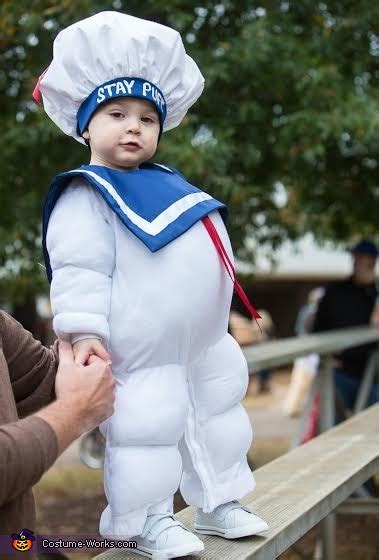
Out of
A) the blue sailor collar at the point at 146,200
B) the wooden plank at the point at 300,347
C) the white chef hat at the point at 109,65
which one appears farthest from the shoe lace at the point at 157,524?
the wooden plank at the point at 300,347

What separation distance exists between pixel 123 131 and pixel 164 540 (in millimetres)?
952

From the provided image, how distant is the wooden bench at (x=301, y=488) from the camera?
6.70 feet

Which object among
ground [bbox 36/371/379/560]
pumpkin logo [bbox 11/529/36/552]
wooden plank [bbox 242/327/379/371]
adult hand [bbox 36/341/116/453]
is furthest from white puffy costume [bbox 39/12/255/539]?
ground [bbox 36/371/379/560]

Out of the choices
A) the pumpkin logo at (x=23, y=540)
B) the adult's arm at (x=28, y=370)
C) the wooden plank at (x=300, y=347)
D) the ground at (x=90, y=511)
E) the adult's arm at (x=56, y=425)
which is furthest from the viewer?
the ground at (x=90, y=511)

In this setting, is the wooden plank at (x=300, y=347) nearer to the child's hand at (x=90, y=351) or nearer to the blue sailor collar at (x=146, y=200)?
the blue sailor collar at (x=146, y=200)

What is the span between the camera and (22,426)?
1.54 metres

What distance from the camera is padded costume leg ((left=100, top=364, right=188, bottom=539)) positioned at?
1889 millimetres

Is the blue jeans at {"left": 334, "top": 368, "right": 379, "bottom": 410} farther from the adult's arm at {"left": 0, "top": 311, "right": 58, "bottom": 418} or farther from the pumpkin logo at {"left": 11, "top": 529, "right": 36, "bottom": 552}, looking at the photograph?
the pumpkin logo at {"left": 11, "top": 529, "right": 36, "bottom": 552}

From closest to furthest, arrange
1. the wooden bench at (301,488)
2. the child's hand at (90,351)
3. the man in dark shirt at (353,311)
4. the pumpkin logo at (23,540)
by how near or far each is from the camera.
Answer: the pumpkin logo at (23,540), the child's hand at (90,351), the wooden bench at (301,488), the man in dark shirt at (353,311)

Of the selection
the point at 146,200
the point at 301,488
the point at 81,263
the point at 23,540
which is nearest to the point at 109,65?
the point at 146,200

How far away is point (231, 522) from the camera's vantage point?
206cm

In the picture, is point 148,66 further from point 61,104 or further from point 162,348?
point 162,348

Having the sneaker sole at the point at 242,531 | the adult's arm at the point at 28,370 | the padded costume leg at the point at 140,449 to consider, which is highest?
the adult's arm at the point at 28,370

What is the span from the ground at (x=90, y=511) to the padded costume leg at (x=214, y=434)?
2664mm
